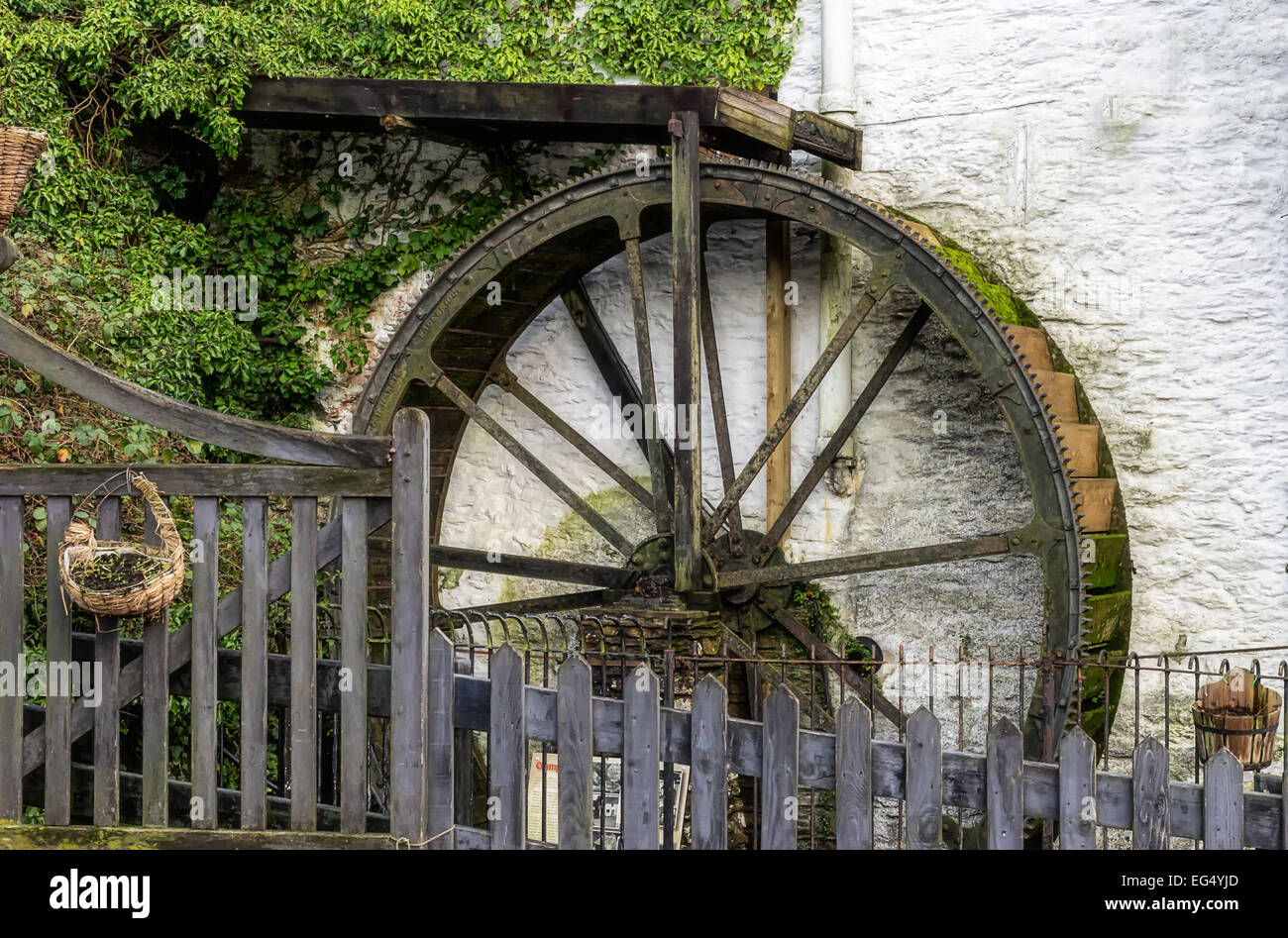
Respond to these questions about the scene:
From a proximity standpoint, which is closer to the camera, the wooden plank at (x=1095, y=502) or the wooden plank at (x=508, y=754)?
the wooden plank at (x=508, y=754)

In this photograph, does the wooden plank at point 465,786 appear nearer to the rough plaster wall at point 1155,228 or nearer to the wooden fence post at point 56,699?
the wooden fence post at point 56,699

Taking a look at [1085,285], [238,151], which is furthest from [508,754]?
[238,151]

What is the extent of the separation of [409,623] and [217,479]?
70 centimetres

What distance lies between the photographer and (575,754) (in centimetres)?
393

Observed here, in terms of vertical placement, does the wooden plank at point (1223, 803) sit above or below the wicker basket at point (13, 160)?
below

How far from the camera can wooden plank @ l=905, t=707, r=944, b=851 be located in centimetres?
370

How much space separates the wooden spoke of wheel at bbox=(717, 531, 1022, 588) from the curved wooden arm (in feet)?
8.68

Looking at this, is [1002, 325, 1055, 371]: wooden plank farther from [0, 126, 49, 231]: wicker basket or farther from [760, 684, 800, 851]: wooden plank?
[0, 126, 49, 231]: wicker basket

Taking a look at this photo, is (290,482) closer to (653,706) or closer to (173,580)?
(173,580)

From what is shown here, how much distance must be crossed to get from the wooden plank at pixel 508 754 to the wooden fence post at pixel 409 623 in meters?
0.22

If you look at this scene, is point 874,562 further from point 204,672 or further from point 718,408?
point 204,672

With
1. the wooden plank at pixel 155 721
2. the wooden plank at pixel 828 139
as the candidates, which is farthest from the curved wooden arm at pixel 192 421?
the wooden plank at pixel 828 139

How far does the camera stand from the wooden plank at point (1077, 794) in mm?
3596

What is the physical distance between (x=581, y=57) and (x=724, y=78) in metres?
0.76
